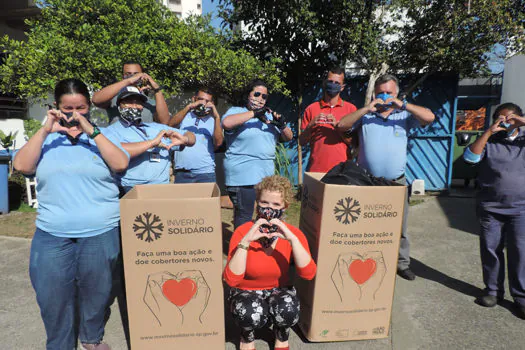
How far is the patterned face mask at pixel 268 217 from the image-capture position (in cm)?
208

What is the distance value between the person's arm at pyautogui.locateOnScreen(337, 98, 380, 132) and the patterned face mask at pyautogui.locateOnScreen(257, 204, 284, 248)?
1197 mm

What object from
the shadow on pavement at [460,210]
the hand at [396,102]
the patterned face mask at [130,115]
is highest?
the hand at [396,102]

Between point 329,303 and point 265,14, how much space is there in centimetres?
521

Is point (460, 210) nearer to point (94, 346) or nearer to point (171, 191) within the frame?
point (171, 191)

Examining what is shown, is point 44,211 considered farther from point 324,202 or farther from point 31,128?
point 31,128

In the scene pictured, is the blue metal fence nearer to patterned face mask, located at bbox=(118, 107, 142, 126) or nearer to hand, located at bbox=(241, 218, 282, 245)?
patterned face mask, located at bbox=(118, 107, 142, 126)

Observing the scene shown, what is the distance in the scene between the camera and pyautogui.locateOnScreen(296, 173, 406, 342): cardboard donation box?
7.32 ft

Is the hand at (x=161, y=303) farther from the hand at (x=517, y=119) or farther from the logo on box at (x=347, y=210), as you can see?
the hand at (x=517, y=119)

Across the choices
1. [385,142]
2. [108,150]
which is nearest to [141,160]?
[108,150]

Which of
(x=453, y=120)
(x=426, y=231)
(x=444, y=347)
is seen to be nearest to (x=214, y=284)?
(x=444, y=347)

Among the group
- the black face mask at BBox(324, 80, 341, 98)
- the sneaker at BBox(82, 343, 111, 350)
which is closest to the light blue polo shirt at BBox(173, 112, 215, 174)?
the black face mask at BBox(324, 80, 341, 98)

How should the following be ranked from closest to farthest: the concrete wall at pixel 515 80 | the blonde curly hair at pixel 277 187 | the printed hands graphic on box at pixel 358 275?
1. the blonde curly hair at pixel 277 187
2. the printed hands graphic on box at pixel 358 275
3. the concrete wall at pixel 515 80

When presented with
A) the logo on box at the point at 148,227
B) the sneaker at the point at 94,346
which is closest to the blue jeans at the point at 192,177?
the logo on box at the point at 148,227

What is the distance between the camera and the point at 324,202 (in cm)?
221
